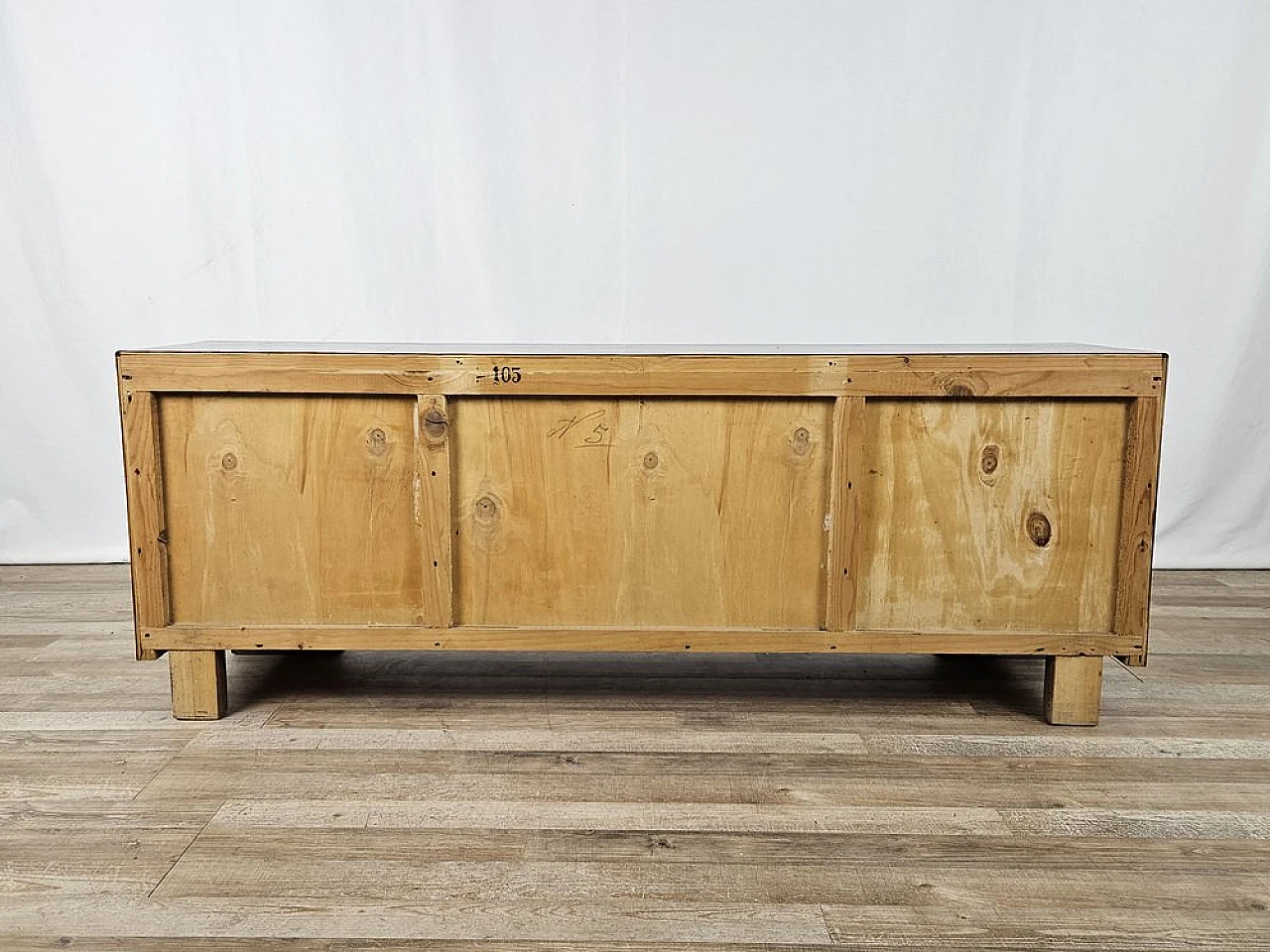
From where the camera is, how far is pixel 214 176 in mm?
3025

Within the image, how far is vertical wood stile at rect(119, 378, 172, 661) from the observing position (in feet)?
6.03

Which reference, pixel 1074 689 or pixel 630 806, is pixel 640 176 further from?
pixel 630 806

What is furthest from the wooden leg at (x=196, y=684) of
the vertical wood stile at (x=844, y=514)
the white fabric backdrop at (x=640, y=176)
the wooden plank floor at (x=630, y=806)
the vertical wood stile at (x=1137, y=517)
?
the vertical wood stile at (x=1137, y=517)

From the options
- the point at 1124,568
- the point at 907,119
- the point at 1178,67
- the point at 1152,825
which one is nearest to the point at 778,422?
the point at 1124,568

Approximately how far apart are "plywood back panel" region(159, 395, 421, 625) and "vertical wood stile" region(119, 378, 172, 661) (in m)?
0.02

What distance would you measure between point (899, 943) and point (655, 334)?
6.55 feet

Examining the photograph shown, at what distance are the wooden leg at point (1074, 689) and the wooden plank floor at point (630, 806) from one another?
3cm

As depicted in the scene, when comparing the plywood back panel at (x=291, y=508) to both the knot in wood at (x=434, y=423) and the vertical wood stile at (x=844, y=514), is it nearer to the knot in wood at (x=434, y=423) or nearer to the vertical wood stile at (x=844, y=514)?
the knot in wood at (x=434, y=423)

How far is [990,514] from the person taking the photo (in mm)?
1868

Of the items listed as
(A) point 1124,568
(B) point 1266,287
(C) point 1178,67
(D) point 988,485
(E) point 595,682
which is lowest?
(E) point 595,682

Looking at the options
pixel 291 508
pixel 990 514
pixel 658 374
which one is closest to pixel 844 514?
pixel 990 514

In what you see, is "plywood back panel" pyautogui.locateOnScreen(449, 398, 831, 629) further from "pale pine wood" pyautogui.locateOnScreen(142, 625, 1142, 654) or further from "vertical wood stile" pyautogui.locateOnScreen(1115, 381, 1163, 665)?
"vertical wood stile" pyautogui.locateOnScreen(1115, 381, 1163, 665)

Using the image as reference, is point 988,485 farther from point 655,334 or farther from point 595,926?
point 655,334

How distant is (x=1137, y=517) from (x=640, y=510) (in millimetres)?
827
